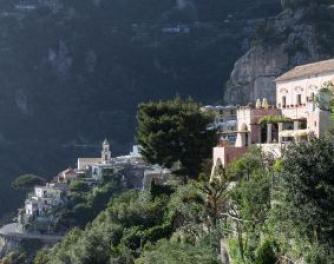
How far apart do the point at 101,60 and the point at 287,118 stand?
11928 centimetres

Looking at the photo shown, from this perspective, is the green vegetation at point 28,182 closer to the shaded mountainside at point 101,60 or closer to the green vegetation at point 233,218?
the shaded mountainside at point 101,60

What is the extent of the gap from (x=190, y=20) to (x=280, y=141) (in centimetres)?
12622

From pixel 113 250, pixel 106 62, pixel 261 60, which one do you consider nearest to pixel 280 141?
pixel 113 250

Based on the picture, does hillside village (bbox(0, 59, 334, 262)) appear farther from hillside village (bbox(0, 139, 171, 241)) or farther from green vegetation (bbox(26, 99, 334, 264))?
hillside village (bbox(0, 139, 171, 241))

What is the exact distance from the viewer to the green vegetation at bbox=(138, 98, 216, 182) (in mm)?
46531

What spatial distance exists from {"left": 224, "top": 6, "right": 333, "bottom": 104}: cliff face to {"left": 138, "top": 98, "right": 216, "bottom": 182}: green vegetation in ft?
184

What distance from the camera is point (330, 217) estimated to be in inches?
1003

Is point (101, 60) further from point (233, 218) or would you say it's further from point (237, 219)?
point (237, 219)

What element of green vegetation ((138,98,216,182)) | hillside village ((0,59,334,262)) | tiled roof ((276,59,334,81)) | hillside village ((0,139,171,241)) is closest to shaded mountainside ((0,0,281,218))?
hillside village ((0,139,171,241))

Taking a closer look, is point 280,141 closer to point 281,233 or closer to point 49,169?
point 281,233

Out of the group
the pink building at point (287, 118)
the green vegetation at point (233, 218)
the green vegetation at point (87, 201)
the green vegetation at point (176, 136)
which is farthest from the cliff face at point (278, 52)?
the green vegetation at point (176, 136)

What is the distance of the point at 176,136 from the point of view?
46531mm

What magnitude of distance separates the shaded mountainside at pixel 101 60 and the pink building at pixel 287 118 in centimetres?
9563

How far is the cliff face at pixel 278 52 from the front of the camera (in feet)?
343
